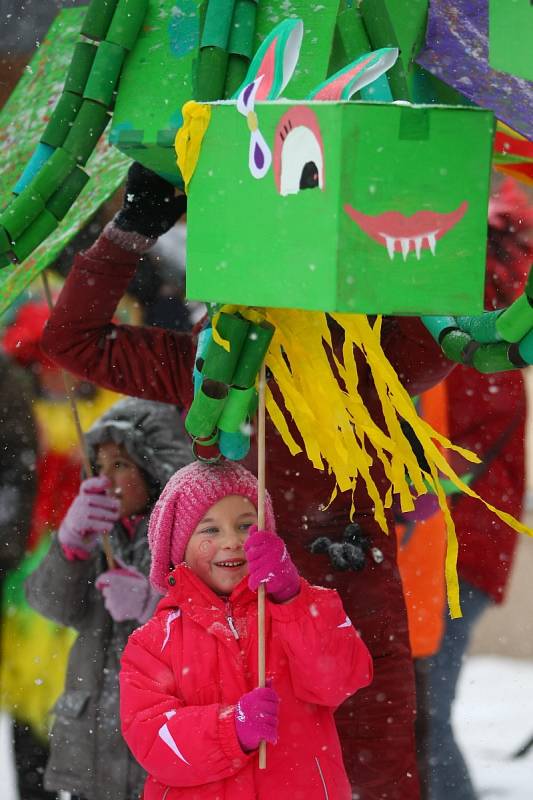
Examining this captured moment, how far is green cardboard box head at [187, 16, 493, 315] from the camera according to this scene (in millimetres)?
1376

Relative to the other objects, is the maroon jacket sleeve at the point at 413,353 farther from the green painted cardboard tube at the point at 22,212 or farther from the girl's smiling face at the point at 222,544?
the green painted cardboard tube at the point at 22,212

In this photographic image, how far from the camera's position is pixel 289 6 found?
5.94 feet

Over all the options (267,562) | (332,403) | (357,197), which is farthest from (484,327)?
(267,562)

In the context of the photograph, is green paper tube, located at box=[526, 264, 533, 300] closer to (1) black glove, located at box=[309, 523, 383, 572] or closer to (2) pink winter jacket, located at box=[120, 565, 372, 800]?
(2) pink winter jacket, located at box=[120, 565, 372, 800]

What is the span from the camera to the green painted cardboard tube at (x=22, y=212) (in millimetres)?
1921

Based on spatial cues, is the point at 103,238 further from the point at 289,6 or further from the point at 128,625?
the point at 128,625

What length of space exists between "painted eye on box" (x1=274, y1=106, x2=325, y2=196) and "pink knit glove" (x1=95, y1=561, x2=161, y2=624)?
57.6 inches

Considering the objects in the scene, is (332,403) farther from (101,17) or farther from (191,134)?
(101,17)

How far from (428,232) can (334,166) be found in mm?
137

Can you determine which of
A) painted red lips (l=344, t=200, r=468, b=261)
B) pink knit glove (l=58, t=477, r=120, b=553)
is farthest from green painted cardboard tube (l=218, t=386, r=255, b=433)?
pink knit glove (l=58, t=477, r=120, b=553)

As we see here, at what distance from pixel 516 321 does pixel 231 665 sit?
2.36 feet

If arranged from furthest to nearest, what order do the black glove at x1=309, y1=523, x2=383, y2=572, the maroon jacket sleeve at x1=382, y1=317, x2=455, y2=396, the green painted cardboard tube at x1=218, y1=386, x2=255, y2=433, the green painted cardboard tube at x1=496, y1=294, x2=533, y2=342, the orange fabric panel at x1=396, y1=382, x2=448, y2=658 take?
the orange fabric panel at x1=396, y1=382, x2=448, y2=658, the black glove at x1=309, y1=523, x2=383, y2=572, the maroon jacket sleeve at x1=382, y1=317, x2=455, y2=396, the green painted cardboard tube at x1=218, y1=386, x2=255, y2=433, the green painted cardboard tube at x1=496, y1=294, x2=533, y2=342

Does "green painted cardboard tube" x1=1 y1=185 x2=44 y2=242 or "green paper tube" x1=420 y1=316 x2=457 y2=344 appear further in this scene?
"green painted cardboard tube" x1=1 y1=185 x2=44 y2=242

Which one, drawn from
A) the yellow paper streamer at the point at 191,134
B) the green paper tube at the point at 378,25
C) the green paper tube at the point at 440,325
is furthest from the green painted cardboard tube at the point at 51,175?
the green paper tube at the point at 440,325
